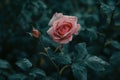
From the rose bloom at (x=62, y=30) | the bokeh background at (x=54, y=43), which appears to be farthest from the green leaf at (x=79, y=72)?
the rose bloom at (x=62, y=30)

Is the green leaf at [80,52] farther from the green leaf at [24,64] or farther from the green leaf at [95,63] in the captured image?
the green leaf at [24,64]

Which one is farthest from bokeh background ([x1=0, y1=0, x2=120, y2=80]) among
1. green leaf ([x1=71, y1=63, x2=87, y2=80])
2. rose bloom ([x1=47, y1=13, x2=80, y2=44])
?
rose bloom ([x1=47, y1=13, x2=80, y2=44])

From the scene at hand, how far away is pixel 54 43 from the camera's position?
1862 mm

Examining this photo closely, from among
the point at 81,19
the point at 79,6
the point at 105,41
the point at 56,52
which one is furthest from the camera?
the point at 79,6

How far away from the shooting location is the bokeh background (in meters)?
1.75

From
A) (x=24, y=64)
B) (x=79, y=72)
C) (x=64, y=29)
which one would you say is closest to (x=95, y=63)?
(x=79, y=72)

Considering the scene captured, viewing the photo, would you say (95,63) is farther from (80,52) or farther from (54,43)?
(54,43)

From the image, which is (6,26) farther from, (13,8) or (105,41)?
(105,41)

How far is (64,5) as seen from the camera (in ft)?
9.39

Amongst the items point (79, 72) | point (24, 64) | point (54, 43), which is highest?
point (54, 43)

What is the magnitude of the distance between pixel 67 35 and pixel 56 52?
168 mm

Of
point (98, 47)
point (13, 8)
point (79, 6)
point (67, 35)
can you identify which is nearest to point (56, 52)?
point (67, 35)

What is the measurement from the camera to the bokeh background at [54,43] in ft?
5.74

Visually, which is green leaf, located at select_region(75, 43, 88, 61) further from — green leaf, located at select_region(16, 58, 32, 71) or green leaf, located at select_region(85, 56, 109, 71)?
green leaf, located at select_region(16, 58, 32, 71)
